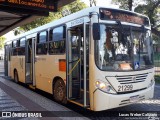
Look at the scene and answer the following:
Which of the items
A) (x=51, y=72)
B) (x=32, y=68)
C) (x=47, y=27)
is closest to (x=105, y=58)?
(x=51, y=72)

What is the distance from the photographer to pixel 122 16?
283 inches

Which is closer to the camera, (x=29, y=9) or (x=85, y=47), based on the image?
(x=85, y=47)

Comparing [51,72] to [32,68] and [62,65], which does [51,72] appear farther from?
[32,68]

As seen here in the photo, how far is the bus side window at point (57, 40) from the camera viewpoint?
27.2 ft

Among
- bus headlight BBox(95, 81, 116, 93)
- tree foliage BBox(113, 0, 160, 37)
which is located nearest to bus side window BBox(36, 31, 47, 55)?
bus headlight BBox(95, 81, 116, 93)

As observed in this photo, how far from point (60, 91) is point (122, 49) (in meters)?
2.75

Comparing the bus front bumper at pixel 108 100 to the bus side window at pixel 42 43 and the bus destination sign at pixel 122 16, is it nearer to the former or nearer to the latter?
the bus destination sign at pixel 122 16

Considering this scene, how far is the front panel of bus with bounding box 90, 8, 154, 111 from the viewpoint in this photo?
650 centimetres

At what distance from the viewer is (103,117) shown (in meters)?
6.92

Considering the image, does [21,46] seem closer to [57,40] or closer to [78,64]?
[57,40]

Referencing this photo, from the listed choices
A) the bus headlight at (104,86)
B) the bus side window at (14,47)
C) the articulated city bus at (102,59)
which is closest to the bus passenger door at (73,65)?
the articulated city bus at (102,59)

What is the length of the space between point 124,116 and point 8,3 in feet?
18.0

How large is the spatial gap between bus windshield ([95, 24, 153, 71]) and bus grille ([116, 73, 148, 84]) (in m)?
0.22

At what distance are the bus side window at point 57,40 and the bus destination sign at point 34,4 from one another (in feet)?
3.89
